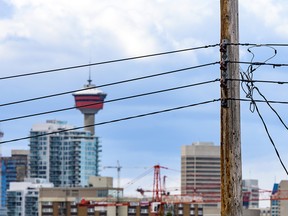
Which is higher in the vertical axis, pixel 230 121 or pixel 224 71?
pixel 224 71

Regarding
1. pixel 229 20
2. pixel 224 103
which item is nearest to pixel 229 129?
pixel 224 103

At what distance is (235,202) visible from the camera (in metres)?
30.6

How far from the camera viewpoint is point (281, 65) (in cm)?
3328

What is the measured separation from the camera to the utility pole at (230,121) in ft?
101

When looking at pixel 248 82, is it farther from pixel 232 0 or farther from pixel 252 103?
pixel 232 0

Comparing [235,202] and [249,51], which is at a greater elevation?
[249,51]

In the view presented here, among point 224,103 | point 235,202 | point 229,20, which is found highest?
point 229,20

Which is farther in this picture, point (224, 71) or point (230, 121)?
point (224, 71)

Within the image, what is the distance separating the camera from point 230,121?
101 ft

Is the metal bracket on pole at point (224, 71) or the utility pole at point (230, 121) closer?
the utility pole at point (230, 121)

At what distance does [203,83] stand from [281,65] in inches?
79.8

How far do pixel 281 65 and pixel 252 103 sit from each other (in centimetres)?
120

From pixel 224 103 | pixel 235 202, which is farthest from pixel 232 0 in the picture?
pixel 235 202

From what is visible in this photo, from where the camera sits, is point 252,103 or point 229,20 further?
point 252,103
